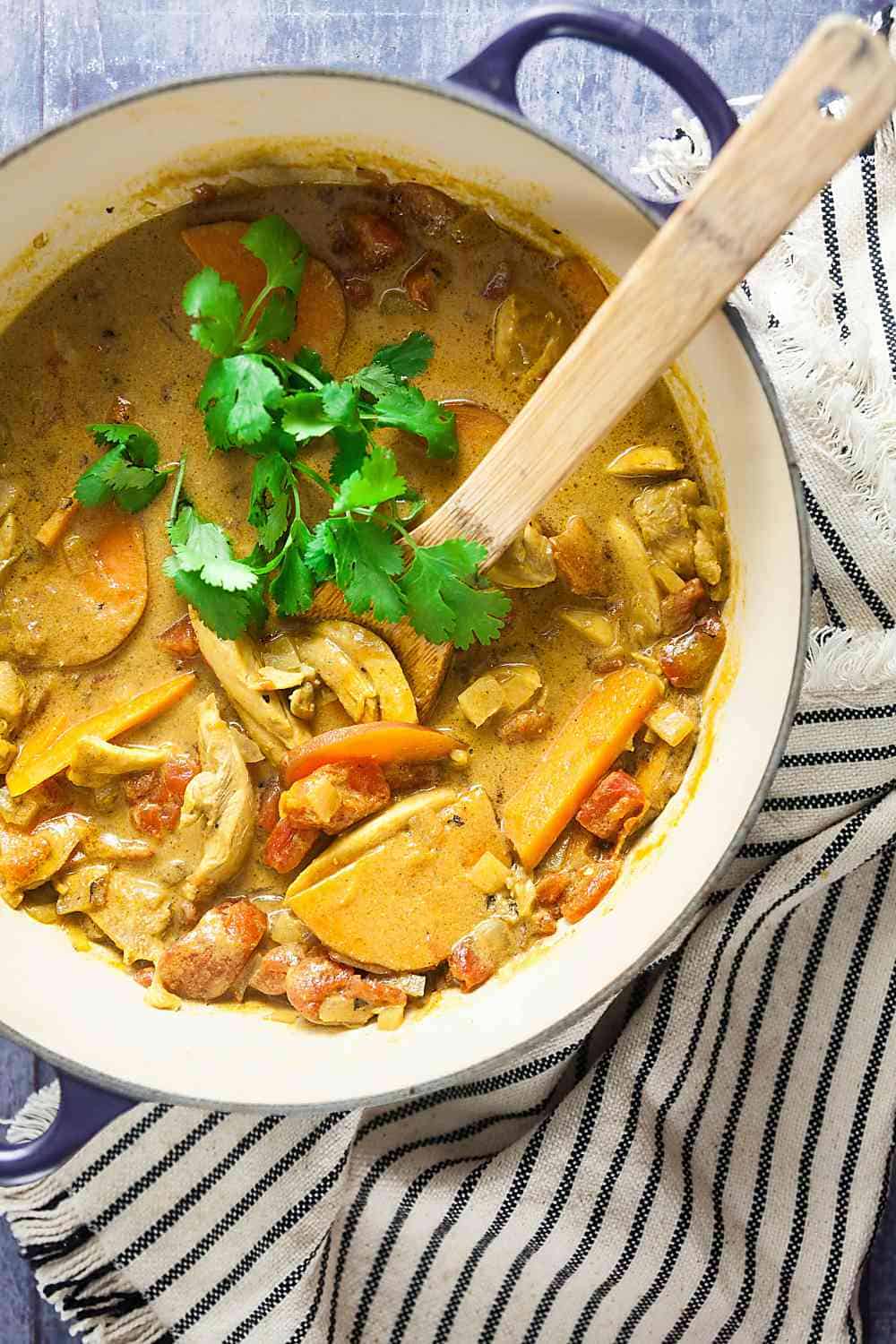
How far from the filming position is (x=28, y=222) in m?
2.55

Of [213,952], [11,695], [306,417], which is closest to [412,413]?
[306,417]

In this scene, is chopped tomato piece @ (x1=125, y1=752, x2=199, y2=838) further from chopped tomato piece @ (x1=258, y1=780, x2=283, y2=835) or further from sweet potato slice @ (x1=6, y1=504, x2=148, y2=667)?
sweet potato slice @ (x1=6, y1=504, x2=148, y2=667)

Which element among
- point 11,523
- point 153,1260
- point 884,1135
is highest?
point 11,523

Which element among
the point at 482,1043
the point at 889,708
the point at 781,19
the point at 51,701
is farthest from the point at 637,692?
the point at 781,19

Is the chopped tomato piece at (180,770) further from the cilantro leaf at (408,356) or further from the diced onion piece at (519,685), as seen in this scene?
the cilantro leaf at (408,356)

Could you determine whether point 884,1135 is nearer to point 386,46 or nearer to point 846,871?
point 846,871

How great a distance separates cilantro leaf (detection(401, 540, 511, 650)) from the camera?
2.33 m

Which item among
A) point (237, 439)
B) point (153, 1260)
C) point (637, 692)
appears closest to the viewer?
point (237, 439)

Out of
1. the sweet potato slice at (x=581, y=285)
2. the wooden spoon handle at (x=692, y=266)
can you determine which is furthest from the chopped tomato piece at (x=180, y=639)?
the sweet potato slice at (x=581, y=285)

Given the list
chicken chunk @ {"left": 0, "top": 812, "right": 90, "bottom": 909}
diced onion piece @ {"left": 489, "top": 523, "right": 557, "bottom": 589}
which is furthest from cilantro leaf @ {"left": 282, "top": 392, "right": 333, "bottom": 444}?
chicken chunk @ {"left": 0, "top": 812, "right": 90, "bottom": 909}

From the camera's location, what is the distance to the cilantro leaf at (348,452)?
7.88 feet

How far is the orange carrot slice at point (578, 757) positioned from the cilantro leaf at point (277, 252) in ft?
3.13

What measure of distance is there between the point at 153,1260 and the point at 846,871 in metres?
1.60

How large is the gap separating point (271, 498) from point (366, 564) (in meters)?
0.26
